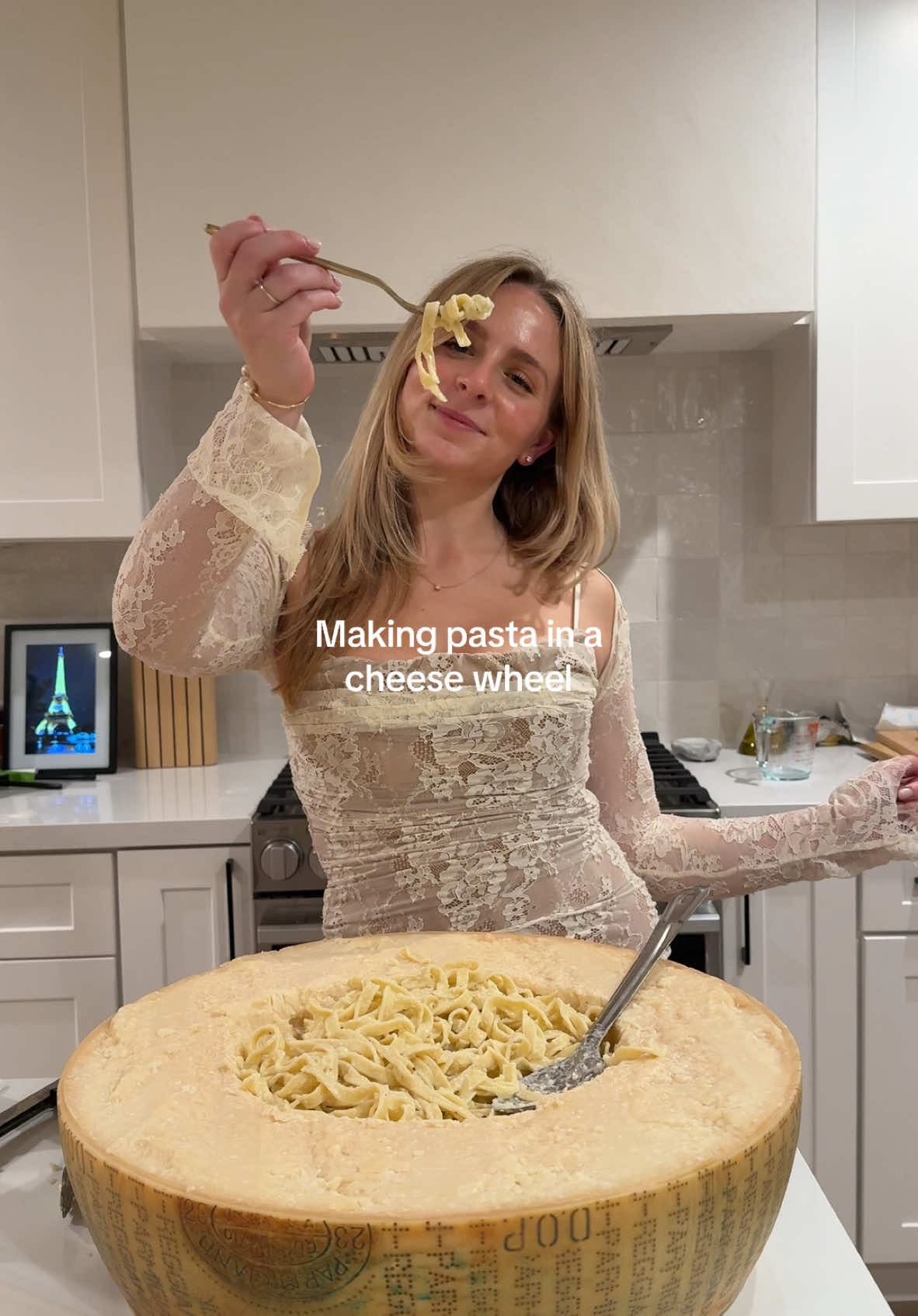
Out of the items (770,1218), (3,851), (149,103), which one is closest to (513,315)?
(770,1218)

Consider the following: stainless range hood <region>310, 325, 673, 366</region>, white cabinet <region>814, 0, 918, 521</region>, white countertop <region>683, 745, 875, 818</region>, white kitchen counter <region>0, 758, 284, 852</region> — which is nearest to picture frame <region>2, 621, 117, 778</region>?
white kitchen counter <region>0, 758, 284, 852</region>

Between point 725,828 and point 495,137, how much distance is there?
54.4 inches

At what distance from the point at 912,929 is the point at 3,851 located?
165cm

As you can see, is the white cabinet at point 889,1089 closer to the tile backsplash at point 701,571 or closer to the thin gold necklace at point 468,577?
the tile backsplash at point 701,571

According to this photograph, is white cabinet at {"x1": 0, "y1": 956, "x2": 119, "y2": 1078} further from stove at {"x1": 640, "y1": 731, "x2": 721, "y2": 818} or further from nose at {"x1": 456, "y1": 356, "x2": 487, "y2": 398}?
nose at {"x1": 456, "y1": 356, "x2": 487, "y2": 398}

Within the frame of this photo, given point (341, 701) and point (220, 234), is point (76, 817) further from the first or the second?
point (220, 234)

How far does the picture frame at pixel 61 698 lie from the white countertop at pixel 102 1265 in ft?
5.71

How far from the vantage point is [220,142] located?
6.48 ft

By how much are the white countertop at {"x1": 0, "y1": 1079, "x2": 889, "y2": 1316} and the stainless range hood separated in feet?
5.23

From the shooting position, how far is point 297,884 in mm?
1922

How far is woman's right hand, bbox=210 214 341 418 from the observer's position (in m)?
0.80

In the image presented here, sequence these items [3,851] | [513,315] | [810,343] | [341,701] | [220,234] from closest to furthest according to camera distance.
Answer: [220,234] → [341,701] → [513,315] → [3,851] → [810,343]

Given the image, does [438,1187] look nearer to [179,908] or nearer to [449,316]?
[449,316]

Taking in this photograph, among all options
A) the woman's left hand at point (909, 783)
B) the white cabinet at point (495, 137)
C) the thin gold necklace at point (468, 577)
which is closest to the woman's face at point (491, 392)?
the thin gold necklace at point (468, 577)
